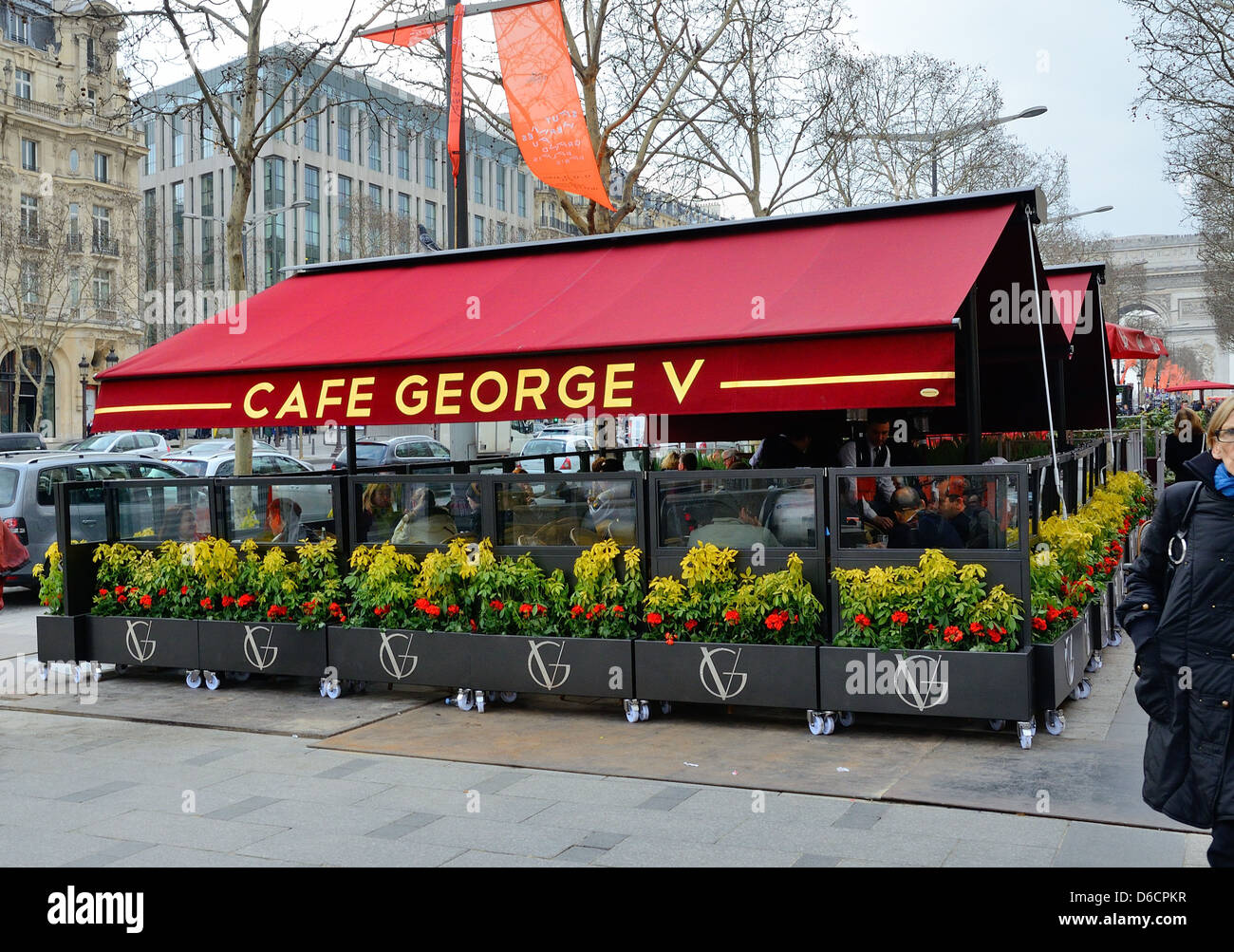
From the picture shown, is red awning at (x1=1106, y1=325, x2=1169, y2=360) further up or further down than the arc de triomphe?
further down

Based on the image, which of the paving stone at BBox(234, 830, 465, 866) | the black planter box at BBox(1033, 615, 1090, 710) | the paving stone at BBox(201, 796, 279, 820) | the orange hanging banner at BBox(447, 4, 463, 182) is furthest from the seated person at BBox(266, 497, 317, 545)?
the black planter box at BBox(1033, 615, 1090, 710)

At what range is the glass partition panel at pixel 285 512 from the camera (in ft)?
28.1

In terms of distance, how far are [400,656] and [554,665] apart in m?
1.16

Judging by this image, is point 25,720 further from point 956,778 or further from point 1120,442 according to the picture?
point 1120,442

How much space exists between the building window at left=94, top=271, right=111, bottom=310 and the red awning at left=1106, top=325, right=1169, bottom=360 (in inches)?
1770

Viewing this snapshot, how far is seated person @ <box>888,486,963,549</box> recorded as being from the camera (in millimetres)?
6840

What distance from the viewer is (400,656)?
802cm

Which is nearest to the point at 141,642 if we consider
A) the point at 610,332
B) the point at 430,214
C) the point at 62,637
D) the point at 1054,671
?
the point at 62,637

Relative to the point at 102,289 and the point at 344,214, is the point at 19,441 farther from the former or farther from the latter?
the point at 344,214

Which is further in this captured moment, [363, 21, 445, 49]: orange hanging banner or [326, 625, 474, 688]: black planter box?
[363, 21, 445, 49]: orange hanging banner

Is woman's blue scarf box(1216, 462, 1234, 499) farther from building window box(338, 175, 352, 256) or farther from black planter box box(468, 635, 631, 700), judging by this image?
building window box(338, 175, 352, 256)

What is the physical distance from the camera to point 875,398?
667cm
